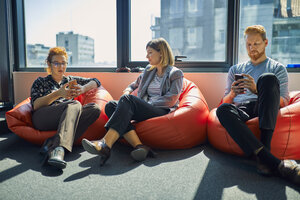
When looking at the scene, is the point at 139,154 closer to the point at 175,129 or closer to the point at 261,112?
the point at 175,129

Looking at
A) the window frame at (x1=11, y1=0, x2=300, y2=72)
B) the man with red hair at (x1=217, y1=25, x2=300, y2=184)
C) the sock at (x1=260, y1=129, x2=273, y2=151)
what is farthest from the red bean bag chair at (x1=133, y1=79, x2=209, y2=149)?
the window frame at (x1=11, y1=0, x2=300, y2=72)

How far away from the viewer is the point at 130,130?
212 centimetres

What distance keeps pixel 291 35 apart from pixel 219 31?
0.80m

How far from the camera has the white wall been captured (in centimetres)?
294

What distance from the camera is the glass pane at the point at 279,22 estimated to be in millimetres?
2799

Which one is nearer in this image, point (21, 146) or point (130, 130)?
point (130, 130)

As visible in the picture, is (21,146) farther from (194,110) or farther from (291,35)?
(291,35)

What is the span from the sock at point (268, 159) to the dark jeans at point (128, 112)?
3.02ft

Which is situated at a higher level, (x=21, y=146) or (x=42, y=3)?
(x=42, y=3)

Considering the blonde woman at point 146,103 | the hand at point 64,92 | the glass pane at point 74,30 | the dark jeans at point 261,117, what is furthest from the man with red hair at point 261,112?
the glass pane at point 74,30

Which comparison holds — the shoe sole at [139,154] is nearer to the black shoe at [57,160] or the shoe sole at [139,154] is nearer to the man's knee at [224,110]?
the black shoe at [57,160]

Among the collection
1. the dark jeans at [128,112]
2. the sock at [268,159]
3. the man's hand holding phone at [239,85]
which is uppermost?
the man's hand holding phone at [239,85]

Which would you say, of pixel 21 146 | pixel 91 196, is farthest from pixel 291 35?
pixel 21 146

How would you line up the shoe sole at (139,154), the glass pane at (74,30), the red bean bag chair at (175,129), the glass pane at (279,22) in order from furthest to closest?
the glass pane at (74,30), the glass pane at (279,22), the red bean bag chair at (175,129), the shoe sole at (139,154)
